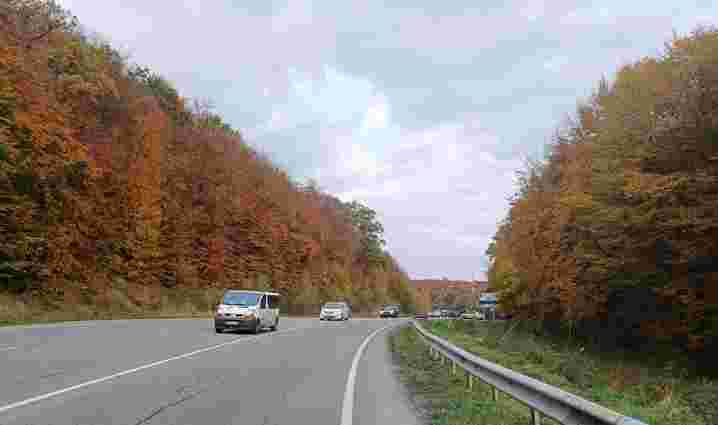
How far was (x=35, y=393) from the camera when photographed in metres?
8.96

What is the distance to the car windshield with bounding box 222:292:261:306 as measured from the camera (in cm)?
2683

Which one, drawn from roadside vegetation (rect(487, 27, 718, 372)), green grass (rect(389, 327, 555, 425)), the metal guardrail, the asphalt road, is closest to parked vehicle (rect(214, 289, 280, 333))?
the asphalt road

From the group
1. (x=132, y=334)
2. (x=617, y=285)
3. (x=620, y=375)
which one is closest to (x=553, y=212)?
(x=617, y=285)

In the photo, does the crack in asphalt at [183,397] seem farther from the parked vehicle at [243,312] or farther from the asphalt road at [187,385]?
the parked vehicle at [243,312]

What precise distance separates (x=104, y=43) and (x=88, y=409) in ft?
186

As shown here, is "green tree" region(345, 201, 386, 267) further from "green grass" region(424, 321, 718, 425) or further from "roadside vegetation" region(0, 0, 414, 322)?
"green grass" region(424, 321, 718, 425)

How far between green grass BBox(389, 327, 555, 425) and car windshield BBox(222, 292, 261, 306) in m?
12.7

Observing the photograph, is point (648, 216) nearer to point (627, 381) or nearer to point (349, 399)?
point (627, 381)

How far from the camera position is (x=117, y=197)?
151 ft

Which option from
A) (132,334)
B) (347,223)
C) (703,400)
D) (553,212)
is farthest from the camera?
(347,223)

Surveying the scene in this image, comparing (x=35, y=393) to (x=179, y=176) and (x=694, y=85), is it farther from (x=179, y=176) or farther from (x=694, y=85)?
(x=179, y=176)

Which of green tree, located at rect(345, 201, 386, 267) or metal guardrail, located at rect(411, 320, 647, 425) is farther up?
green tree, located at rect(345, 201, 386, 267)

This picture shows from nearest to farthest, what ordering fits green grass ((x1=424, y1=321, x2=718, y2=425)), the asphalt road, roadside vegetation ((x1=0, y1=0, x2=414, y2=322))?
the asphalt road, green grass ((x1=424, y1=321, x2=718, y2=425)), roadside vegetation ((x1=0, y1=0, x2=414, y2=322))

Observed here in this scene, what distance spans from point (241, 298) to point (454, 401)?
1859cm
